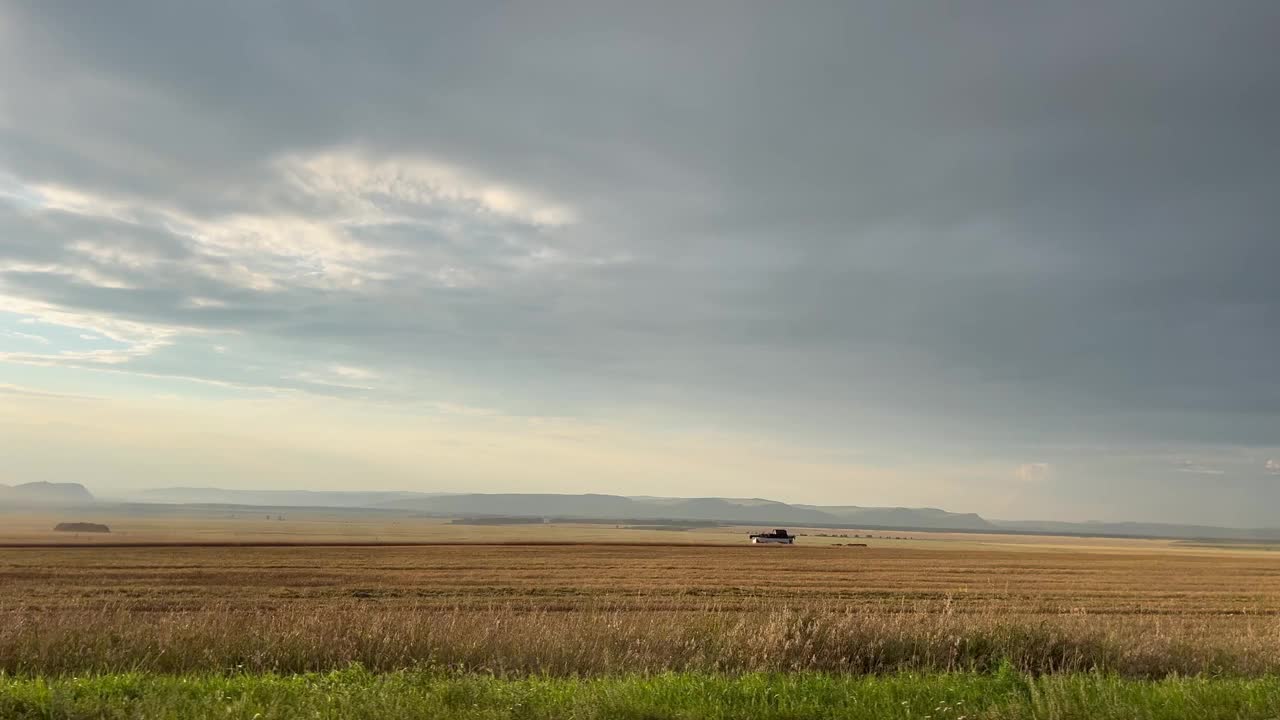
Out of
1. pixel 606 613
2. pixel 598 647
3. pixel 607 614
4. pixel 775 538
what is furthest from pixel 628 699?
pixel 775 538

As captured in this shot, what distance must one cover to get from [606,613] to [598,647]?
4.80 metres

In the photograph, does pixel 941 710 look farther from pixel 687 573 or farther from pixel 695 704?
pixel 687 573

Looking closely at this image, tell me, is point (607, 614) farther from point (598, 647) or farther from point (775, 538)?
point (775, 538)

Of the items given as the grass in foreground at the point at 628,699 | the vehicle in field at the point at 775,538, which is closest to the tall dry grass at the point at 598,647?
the grass in foreground at the point at 628,699

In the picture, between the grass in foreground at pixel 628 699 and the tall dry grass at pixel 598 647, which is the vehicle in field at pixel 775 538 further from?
the grass in foreground at pixel 628 699

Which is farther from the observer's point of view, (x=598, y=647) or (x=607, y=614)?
(x=607, y=614)

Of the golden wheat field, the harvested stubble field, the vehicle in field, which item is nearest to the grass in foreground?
the harvested stubble field

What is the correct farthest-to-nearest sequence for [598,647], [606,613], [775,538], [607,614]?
[775,538] < [606,613] < [607,614] < [598,647]

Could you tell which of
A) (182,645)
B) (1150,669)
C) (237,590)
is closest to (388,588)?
(237,590)

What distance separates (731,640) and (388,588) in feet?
82.1

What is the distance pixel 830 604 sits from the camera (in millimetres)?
31422

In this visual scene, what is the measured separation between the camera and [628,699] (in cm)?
995

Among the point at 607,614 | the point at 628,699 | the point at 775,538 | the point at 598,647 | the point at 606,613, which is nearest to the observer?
the point at 628,699

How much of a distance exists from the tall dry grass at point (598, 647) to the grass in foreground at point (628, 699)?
224 cm
